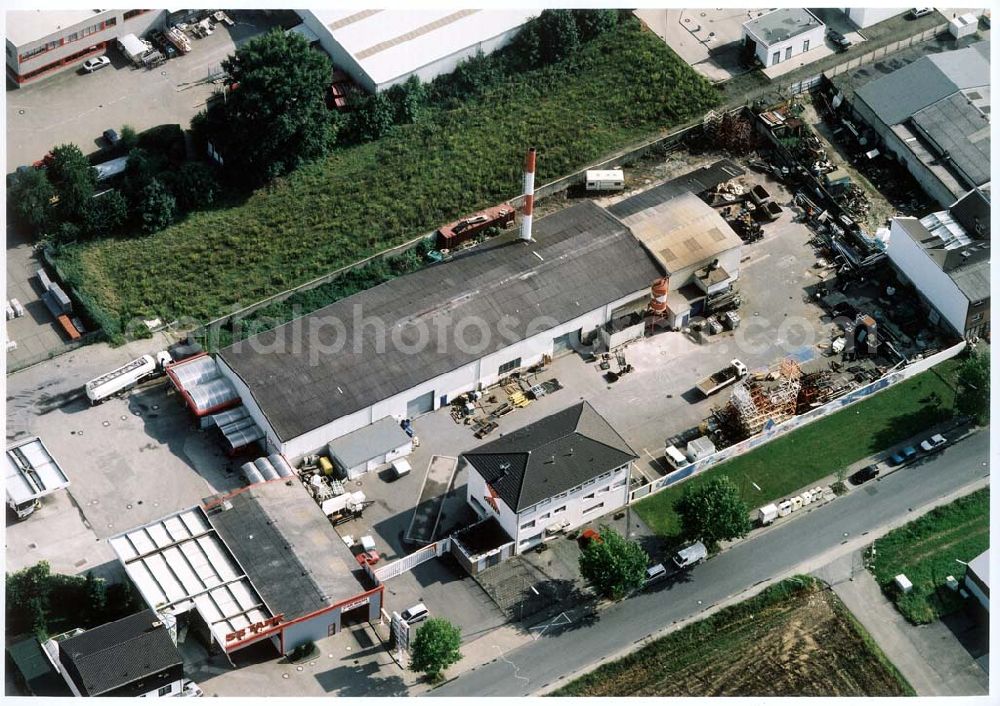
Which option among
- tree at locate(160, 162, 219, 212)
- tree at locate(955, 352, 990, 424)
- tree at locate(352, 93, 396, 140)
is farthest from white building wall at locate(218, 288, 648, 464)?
tree at locate(352, 93, 396, 140)

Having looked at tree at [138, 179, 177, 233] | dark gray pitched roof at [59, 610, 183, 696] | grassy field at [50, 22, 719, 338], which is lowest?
dark gray pitched roof at [59, 610, 183, 696]

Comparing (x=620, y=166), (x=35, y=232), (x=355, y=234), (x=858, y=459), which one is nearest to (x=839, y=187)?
(x=620, y=166)

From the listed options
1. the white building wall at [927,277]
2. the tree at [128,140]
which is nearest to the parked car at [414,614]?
the white building wall at [927,277]

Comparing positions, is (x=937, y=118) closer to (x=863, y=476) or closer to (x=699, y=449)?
(x=863, y=476)

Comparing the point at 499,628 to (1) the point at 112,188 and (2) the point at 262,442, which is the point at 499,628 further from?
(1) the point at 112,188

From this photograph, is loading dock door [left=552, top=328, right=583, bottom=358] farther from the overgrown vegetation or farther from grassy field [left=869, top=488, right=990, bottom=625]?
the overgrown vegetation

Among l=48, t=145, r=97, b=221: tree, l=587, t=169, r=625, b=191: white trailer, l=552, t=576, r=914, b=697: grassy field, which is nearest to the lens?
l=552, t=576, r=914, b=697: grassy field

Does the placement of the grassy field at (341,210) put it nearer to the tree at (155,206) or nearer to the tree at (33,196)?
the tree at (155,206)

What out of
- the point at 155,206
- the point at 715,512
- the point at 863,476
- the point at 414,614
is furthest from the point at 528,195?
the point at 414,614
